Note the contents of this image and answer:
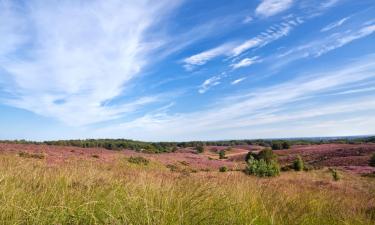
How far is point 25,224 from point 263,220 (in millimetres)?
2883

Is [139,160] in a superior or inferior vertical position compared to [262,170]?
superior

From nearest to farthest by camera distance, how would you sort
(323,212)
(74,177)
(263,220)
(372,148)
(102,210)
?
(102,210), (263,220), (323,212), (74,177), (372,148)

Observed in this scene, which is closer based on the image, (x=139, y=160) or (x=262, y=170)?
(x=262, y=170)

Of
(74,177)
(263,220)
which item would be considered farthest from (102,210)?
(74,177)

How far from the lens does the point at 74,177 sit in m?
7.33

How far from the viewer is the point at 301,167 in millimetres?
32125

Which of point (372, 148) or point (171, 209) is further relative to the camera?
point (372, 148)

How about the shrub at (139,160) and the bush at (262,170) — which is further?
the shrub at (139,160)

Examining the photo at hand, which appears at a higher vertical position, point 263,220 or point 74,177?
point 74,177

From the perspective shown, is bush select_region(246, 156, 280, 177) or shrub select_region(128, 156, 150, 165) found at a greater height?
shrub select_region(128, 156, 150, 165)

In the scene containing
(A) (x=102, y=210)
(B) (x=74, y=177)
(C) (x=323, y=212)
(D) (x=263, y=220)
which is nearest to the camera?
(A) (x=102, y=210)

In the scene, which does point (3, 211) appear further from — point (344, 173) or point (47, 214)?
point (344, 173)

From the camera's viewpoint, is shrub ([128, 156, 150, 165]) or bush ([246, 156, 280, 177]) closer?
bush ([246, 156, 280, 177])

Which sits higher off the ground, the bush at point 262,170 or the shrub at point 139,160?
the shrub at point 139,160
